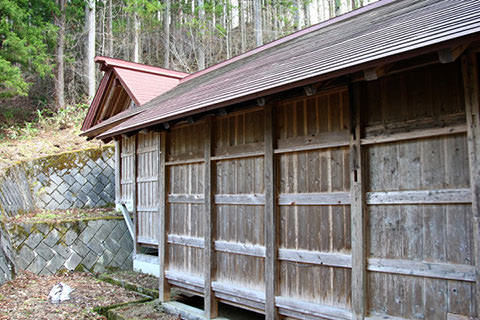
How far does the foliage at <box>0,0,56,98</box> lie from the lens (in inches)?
633

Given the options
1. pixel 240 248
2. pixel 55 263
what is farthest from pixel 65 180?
pixel 240 248

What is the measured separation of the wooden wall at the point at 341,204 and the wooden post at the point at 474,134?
0.25 feet

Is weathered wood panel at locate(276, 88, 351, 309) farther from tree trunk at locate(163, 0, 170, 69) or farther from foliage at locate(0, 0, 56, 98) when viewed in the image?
tree trunk at locate(163, 0, 170, 69)

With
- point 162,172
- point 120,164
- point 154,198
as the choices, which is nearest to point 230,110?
point 162,172

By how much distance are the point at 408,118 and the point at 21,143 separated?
15.8 metres

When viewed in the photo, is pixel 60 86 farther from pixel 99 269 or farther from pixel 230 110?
pixel 230 110

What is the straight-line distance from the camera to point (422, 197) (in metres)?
3.58

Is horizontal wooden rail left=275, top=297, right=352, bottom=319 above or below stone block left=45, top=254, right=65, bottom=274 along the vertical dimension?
above

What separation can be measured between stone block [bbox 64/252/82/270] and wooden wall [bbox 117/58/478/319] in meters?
4.81

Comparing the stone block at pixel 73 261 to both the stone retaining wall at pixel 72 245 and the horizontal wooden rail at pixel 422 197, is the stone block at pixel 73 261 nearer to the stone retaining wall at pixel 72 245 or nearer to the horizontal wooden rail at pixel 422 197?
the stone retaining wall at pixel 72 245

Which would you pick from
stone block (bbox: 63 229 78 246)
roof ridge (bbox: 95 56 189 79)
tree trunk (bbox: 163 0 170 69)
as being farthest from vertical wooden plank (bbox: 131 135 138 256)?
tree trunk (bbox: 163 0 170 69)

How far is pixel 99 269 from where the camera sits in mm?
10266

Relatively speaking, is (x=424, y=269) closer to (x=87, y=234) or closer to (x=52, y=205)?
(x=87, y=234)

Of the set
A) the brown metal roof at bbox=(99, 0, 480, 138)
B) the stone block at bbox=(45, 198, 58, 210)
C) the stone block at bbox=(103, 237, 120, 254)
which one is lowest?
the stone block at bbox=(103, 237, 120, 254)
